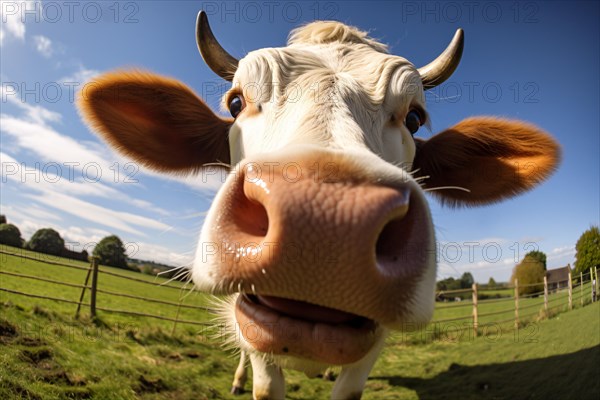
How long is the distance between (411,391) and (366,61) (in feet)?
21.0

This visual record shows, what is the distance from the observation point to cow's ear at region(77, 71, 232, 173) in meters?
3.52

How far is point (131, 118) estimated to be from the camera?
3.77 metres

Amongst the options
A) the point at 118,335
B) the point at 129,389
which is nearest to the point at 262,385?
the point at 129,389

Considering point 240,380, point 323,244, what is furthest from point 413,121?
point 240,380

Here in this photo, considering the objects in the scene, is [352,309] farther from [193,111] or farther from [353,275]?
[193,111]

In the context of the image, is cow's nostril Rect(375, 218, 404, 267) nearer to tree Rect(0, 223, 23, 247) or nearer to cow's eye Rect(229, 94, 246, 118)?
cow's eye Rect(229, 94, 246, 118)

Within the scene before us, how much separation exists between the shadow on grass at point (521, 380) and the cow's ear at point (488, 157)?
3.16m

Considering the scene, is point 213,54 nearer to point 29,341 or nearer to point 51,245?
point 29,341

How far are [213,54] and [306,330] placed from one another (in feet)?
10.3

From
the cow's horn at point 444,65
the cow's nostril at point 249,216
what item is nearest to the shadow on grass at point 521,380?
the cow's horn at point 444,65

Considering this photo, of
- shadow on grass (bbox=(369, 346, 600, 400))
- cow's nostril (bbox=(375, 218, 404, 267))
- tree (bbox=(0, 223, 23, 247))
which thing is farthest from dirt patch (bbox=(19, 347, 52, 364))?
tree (bbox=(0, 223, 23, 247))

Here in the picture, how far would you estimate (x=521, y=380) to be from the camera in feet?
19.8

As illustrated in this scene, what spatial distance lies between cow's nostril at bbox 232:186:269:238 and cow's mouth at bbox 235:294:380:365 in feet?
1.01

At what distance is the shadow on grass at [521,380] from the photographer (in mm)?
5074
